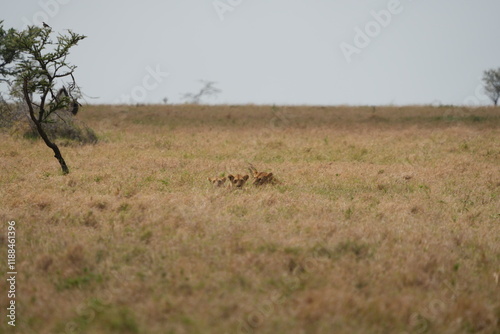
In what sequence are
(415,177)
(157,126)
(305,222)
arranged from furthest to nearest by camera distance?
1. (157,126)
2. (415,177)
3. (305,222)

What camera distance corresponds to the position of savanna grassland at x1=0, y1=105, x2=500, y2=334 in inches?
215

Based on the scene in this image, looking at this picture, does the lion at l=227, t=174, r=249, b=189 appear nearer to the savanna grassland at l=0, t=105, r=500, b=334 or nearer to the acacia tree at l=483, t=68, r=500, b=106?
the savanna grassland at l=0, t=105, r=500, b=334

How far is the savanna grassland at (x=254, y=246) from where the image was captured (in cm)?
547

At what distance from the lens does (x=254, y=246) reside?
24.2 ft

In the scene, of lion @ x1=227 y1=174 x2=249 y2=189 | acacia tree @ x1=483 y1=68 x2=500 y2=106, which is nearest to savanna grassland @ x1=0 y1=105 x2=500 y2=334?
lion @ x1=227 y1=174 x2=249 y2=189

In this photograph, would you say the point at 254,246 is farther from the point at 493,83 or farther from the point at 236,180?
the point at 493,83

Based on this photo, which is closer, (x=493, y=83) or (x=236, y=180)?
(x=236, y=180)

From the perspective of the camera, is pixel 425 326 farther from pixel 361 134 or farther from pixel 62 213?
pixel 361 134

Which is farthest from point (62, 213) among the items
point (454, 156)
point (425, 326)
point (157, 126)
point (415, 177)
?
point (157, 126)

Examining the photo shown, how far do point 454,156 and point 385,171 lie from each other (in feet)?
14.6

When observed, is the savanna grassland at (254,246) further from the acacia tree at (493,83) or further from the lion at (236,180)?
the acacia tree at (493,83)

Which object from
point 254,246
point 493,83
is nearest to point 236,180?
point 254,246

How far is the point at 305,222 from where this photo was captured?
8.66 m

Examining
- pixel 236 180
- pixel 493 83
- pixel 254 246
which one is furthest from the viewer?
pixel 493 83
